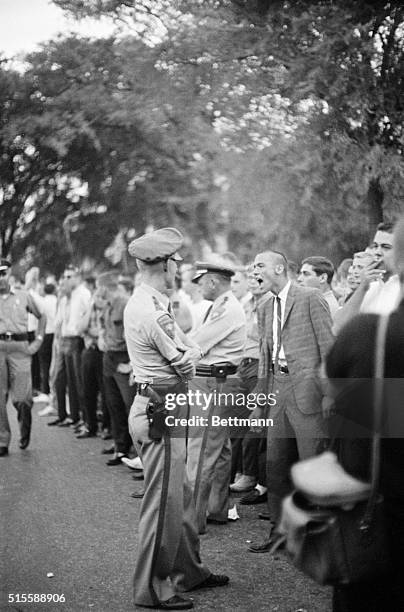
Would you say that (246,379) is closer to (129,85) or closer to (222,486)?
(222,486)

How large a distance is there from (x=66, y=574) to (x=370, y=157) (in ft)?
14.4

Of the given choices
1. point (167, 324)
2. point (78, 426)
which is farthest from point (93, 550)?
point (78, 426)

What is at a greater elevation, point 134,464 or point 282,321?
point 282,321

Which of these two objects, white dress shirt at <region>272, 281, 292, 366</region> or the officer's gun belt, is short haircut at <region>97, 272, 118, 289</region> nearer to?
white dress shirt at <region>272, 281, 292, 366</region>

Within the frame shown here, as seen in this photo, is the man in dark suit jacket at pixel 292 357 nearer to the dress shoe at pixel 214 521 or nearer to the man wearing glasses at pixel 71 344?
the dress shoe at pixel 214 521

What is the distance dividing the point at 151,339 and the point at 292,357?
3.35ft

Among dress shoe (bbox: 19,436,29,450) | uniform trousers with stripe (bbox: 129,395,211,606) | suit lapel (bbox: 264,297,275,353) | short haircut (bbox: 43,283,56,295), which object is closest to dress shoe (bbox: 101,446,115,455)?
dress shoe (bbox: 19,436,29,450)

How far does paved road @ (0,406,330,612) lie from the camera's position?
432 centimetres

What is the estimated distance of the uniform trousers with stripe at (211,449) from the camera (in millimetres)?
5828

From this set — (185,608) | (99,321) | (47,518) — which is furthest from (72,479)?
(185,608)

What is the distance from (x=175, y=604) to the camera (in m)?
4.22

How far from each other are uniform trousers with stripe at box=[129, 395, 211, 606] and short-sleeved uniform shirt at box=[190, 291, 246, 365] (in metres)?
1.60

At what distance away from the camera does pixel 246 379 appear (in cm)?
678

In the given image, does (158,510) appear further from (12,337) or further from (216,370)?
(12,337)
